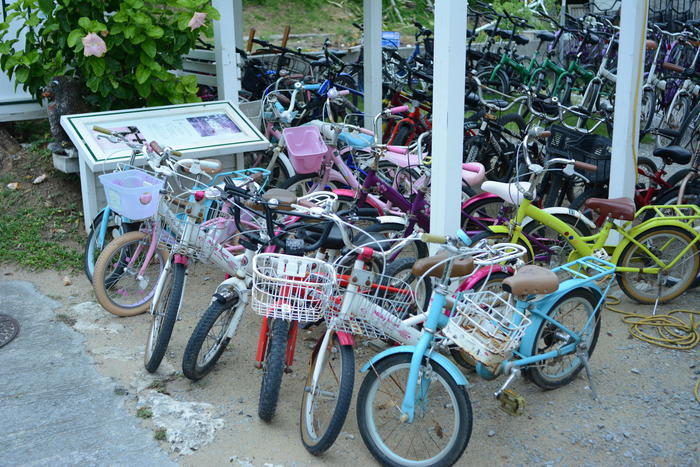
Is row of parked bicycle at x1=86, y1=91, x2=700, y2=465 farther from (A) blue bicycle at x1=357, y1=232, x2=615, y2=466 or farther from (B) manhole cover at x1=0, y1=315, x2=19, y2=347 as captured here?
(B) manhole cover at x1=0, y1=315, x2=19, y2=347

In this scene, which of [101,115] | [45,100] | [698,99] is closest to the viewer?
[101,115]

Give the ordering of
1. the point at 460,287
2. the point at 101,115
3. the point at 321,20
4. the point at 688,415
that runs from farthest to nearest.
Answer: the point at 321,20 → the point at 101,115 → the point at 460,287 → the point at 688,415

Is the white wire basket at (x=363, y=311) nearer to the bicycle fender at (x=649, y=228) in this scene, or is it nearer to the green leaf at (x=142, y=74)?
the bicycle fender at (x=649, y=228)

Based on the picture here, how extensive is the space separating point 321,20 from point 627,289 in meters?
11.7

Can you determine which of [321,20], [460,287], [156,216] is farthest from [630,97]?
[321,20]

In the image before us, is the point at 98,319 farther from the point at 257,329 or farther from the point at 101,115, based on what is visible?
the point at 101,115

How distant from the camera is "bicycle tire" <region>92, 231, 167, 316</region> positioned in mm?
4906

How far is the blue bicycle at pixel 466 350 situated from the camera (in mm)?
3346

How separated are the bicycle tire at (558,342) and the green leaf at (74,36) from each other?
14.1 feet

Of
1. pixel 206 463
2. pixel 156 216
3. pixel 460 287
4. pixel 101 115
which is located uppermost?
pixel 101 115

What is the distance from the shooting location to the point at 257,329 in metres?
4.91

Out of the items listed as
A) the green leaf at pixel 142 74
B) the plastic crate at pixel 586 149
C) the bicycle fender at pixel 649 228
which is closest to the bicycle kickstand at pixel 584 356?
the bicycle fender at pixel 649 228

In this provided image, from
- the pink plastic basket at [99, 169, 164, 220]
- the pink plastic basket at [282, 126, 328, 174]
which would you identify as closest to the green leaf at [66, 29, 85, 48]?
the pink plastic basket at [99, 169, 164, 220]

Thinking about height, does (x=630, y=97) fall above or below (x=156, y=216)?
above
